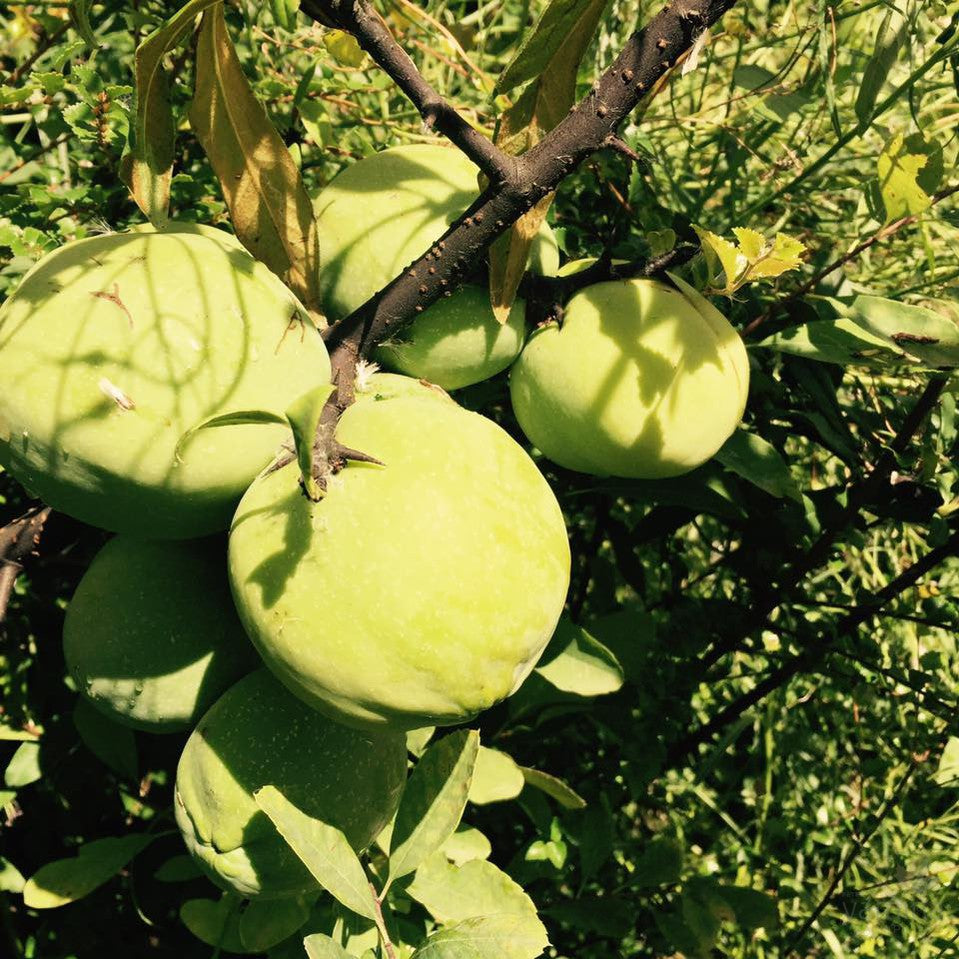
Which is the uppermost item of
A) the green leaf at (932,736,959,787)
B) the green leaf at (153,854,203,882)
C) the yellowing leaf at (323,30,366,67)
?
the yellowing leaf at (323,30,366,67)

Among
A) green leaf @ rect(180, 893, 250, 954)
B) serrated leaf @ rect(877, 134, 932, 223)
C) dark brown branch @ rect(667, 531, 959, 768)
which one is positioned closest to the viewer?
serrated leaf @ rect(877, 134, 932, 223)

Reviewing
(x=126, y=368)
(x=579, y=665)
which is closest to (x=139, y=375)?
(x=126, y=368)

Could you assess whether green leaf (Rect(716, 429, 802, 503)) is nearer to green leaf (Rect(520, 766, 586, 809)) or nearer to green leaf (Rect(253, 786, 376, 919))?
green leaf (Rect(520, 766, 586, 809))

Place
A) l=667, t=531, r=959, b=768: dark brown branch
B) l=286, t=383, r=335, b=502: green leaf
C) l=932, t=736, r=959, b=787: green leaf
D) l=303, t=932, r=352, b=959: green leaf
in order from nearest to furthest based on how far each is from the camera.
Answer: l=286, t=383, r=335, b=502: green leaf, l=303, t=932, r=352, b=959: green leaf, l=667, t=531, r=959, b=768: dark brown branch, l=932, t=736, r=959, b=787: green leaf

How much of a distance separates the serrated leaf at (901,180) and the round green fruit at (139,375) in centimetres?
51

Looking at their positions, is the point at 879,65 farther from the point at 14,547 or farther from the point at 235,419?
the point at 14,547

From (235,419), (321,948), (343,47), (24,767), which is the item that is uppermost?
(343,47)

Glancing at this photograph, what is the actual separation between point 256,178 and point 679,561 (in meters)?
0.89

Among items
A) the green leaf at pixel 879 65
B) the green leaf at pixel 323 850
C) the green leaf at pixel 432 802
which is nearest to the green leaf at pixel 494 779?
the green leaf at pixel 432 802

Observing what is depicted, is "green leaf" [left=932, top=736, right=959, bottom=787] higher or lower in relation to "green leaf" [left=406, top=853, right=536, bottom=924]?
higher

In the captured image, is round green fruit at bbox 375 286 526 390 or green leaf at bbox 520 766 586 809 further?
green leaf at bbox 520 766 586 809

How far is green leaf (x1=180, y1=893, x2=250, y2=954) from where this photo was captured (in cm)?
100

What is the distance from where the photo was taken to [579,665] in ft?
3.29

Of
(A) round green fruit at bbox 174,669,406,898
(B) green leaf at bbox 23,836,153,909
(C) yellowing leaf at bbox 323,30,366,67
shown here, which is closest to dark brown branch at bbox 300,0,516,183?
(C) yellowing leaf at bbox 323,30,366,67
